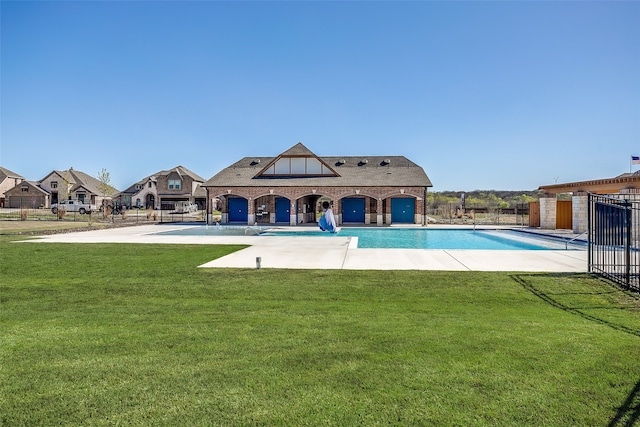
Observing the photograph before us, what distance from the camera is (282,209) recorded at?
113ft

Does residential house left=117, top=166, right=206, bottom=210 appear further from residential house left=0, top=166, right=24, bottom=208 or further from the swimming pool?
the swimming pool

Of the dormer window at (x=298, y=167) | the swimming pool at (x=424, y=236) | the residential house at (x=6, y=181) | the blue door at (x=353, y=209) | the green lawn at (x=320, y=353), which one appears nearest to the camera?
the green lawn at (x=320, y=353)

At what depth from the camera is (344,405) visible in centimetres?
330

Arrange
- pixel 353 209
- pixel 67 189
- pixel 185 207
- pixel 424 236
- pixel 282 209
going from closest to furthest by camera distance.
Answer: pixel 424 236
pixel 353 209
pixel 282 209
pixel 185 207
pixel 67 189

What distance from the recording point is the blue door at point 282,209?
34.4 meters

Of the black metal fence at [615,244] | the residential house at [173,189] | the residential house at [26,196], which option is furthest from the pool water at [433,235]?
the residential house at [26,196]

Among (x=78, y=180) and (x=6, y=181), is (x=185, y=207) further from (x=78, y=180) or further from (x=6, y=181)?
(x=6, y=181)

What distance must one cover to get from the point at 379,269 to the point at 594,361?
6.05 meters

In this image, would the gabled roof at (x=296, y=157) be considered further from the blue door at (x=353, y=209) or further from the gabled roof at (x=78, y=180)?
the gabled roof at (x=78, y=180)

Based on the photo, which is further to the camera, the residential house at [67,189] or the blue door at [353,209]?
the residential house at [67,189]

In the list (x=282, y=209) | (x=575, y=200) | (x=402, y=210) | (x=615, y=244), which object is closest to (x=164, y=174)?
(x=282, y=209)

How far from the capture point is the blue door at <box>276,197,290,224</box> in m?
34.4

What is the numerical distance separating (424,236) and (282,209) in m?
15.1

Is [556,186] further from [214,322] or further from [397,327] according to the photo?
[214,322]
